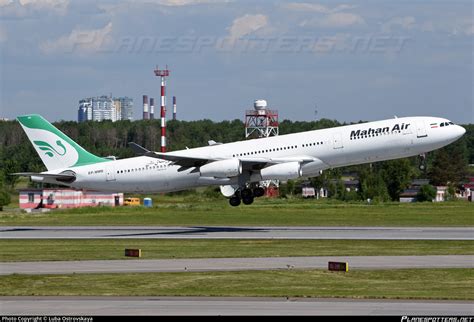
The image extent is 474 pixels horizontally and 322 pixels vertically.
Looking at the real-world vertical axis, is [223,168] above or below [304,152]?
below

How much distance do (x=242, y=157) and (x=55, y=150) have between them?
14.2 metres

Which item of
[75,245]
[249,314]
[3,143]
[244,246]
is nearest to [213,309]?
[249,314]

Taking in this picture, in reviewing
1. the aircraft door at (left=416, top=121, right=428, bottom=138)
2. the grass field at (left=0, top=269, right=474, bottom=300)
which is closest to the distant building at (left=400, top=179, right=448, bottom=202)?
the aircraft door at (left=416, top=121, right=428, bottom=138)

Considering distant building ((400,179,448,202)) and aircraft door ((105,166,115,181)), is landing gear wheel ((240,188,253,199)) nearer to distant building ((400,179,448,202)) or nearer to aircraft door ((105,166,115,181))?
aircraft door ((105,166,115,181))

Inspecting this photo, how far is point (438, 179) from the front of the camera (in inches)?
6014

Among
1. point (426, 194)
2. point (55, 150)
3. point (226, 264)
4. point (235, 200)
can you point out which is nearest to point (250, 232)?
point (235, 200)

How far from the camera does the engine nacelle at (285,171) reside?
60844 millimetres

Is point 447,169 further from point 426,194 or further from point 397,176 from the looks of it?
point 426,194

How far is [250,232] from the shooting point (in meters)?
61.2

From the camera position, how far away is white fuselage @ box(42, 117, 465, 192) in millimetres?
60719

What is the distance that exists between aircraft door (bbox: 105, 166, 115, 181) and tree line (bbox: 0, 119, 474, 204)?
4081 centimetres

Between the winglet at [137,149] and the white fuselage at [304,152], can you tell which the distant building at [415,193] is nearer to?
the white fuselage at [304,152]

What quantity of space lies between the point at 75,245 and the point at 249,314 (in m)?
27.6

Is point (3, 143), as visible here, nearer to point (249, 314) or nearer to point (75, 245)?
point (75, 245)
